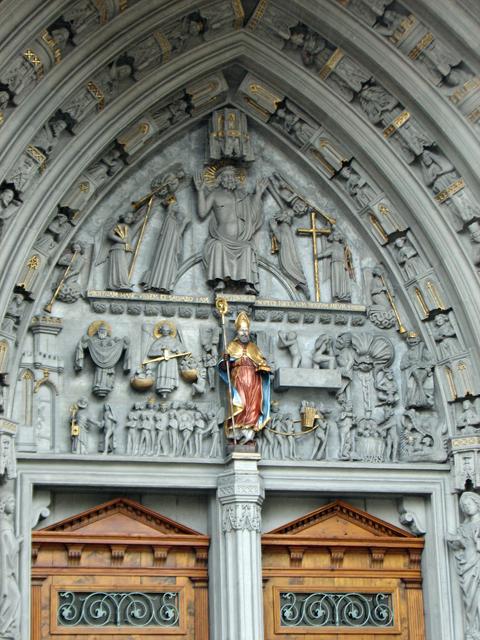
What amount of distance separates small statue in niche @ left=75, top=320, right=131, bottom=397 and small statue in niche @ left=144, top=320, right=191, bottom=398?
33cm

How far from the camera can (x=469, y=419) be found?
652 inches

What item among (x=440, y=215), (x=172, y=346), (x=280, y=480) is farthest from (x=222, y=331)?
(x=440, y=215)

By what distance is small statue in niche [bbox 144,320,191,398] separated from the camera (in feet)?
53.5

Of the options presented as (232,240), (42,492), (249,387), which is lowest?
(42,492)

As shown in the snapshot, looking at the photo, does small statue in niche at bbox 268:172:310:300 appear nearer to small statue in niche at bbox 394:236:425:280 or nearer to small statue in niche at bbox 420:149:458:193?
small statue in niche at bbox 394:236:425:280

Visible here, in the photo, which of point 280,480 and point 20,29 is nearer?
point 20,29

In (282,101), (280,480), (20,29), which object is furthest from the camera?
(282,101)

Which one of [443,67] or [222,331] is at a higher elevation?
[443,67]

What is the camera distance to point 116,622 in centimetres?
1570

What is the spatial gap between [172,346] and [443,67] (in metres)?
4.44

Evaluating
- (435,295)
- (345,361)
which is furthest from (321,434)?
(435,295)

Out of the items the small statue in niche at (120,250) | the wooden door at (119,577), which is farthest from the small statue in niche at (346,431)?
the small statue in niche at (120,250)

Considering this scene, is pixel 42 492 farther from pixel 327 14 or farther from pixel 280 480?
pixel 327 14

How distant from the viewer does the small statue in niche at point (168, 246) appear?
658 inches
